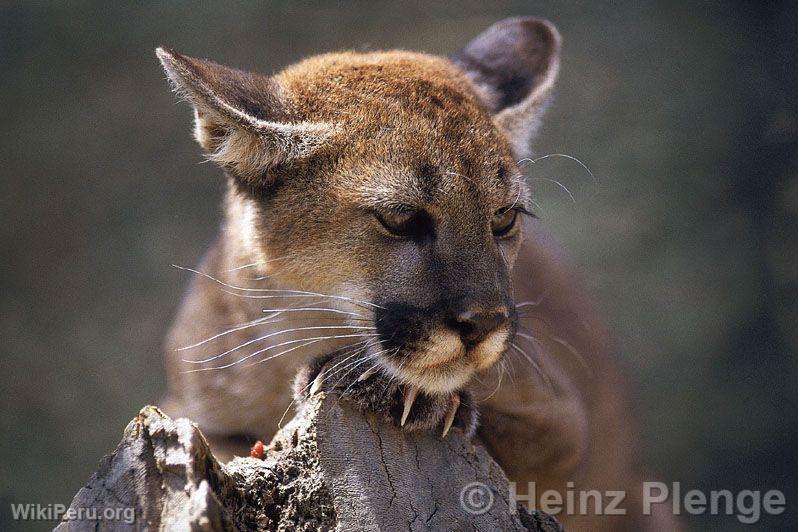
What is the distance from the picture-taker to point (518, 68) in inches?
200

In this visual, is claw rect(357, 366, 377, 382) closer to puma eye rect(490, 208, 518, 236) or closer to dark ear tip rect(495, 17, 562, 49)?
puma eye rect(490, 208, 518, 236)

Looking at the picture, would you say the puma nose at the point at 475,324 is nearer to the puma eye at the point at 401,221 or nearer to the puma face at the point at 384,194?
the puma face at the point at 384,194

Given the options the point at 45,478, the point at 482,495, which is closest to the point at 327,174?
the point at 482,495

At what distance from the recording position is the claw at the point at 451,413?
321 centimetres

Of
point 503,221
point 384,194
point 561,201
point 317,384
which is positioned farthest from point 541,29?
point 561,201

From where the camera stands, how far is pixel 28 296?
8875 mm

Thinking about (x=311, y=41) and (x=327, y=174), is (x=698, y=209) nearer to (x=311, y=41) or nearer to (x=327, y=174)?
(x=311, y=41)

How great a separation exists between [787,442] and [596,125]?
3677 millimetres

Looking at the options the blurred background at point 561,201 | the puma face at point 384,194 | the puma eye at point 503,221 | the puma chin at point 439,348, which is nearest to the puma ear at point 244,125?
the puma face at point 384,194

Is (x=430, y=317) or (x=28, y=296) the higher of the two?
(x=28, y=296)

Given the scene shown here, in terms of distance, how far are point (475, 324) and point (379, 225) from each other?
63cm

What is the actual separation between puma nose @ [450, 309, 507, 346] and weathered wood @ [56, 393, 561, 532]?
0.38 m

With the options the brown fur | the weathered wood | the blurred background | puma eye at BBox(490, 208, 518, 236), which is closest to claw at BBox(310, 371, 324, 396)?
the weathered wood

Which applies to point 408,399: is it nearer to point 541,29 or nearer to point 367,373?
point 367,373
